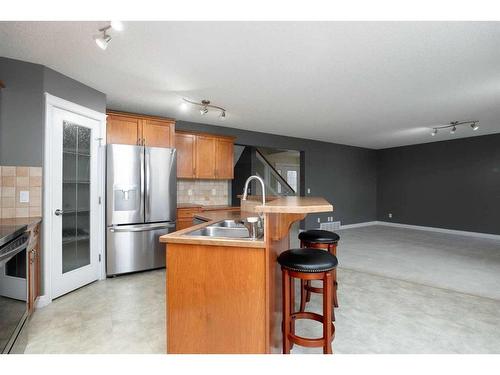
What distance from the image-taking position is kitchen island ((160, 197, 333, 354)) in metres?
1.56

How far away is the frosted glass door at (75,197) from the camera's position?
2.92m

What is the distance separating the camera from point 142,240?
3602mm

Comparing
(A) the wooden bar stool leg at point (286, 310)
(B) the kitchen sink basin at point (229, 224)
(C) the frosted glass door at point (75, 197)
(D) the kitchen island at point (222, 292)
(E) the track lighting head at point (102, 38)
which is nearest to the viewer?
(D) the kitchen island at point (222, 292)

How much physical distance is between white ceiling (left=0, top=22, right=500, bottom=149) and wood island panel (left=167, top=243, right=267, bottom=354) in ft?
5.41

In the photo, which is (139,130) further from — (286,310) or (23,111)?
(286,310)

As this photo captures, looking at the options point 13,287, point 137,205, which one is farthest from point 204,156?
point 13,287

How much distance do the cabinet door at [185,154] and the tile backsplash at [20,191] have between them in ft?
6.95

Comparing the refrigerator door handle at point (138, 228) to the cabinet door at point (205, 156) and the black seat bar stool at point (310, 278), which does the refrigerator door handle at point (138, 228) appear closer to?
the cabinet door at point (205, 156)

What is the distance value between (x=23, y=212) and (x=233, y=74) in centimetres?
250

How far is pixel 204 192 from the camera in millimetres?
5133

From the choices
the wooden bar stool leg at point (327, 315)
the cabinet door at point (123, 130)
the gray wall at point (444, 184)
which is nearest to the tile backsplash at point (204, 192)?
the cabinet door at point (123, 130)

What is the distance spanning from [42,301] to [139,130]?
233 centimetres
